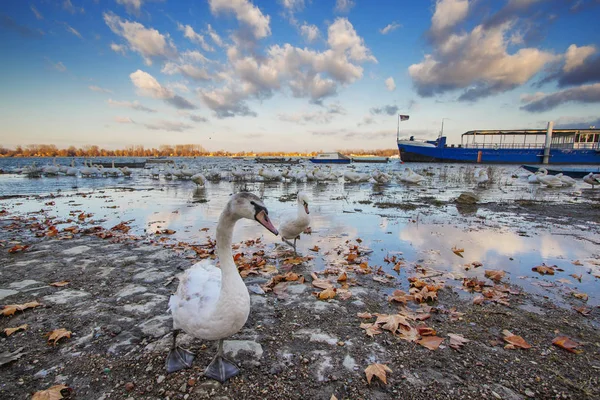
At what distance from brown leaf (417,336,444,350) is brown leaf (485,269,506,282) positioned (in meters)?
2.47

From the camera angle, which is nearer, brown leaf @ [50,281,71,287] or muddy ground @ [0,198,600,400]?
muddy ground @ [0,198,600,400]

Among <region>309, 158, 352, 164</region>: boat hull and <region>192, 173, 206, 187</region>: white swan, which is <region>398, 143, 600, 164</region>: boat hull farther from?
<region>192, 173, 206, 187</region>: white swan

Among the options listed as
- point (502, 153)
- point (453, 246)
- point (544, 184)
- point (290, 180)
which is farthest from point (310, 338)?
point (502, 153)

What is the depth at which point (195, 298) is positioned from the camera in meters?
2.57

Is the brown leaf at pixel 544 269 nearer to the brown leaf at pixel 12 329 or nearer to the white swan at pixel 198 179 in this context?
the brown leaf at pixel 12 329

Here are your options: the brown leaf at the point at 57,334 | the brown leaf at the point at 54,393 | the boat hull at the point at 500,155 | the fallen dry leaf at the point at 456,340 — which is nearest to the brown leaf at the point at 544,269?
the fallen dry leaf at the point at 456,340

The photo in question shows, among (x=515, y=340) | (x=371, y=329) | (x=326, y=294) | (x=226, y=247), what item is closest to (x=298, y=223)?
(x=326, y=294)

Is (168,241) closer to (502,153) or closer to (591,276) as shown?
(591,276)

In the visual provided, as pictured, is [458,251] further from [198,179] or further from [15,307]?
[198,179]

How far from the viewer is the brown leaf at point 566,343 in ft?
9.52

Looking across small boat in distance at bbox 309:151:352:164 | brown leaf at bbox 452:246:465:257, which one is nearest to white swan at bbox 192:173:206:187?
brown leaf at bbox 452:246:465:257

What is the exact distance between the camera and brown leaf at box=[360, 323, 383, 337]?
3207 mm

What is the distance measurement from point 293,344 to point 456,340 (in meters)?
1.89

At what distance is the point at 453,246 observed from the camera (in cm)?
645
